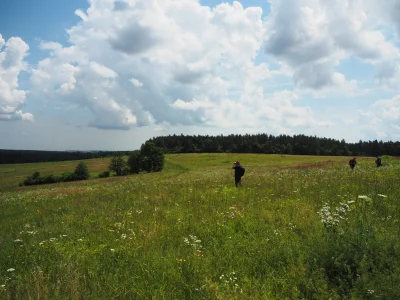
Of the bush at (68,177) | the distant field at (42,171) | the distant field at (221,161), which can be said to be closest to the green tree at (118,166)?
the distant field at (221,161)

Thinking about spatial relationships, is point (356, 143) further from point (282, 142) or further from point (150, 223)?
point (150, 223)

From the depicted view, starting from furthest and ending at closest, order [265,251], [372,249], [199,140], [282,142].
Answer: [199,140] → [282,142] → [265,251] → [372,249]

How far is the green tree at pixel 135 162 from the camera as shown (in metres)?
84.4

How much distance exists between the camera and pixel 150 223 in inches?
338

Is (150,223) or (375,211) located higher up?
(375,211)

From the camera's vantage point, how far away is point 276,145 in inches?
5743

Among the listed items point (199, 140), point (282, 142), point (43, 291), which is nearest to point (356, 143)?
point (282, 142)

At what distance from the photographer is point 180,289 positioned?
15.8 feet

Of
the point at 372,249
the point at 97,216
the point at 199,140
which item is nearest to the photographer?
the point at 372,249

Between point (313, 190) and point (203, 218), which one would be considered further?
point (313, 190)

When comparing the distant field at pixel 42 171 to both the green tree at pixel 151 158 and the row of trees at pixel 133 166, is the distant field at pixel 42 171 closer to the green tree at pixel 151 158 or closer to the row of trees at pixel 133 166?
Answer: the row of trees at pixel 133 166

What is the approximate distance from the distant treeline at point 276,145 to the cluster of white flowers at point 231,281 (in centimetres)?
12870

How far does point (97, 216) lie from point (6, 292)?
5859 mm

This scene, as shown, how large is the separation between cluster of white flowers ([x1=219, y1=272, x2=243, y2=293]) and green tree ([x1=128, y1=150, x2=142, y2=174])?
80.9 meters
